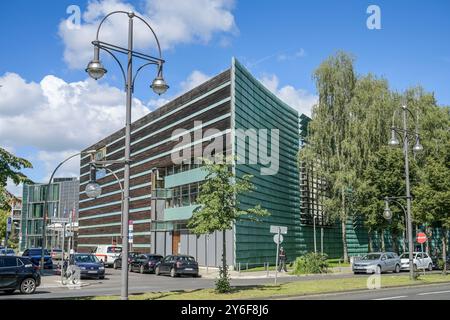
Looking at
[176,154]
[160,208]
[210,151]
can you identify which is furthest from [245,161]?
[160,208]

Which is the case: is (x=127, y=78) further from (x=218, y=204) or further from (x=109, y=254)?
(x=109, y=254)

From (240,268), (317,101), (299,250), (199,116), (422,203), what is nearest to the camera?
(422,203)

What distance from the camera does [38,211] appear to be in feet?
382

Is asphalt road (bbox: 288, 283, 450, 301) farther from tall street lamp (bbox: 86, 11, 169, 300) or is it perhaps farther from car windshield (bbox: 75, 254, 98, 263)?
car windshield (bbox: 75, 254, 98, 263)

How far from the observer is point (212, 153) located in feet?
143

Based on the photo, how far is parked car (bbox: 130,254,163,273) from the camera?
126 ft

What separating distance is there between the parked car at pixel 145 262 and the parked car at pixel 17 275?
52.3 feet

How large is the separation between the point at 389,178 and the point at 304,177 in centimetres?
1127

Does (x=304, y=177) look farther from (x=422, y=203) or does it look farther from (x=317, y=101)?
(x=422, y=203)

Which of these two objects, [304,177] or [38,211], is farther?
[38,211]

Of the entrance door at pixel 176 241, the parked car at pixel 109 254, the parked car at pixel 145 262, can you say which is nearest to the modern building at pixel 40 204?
the parked car at pixel 109 254

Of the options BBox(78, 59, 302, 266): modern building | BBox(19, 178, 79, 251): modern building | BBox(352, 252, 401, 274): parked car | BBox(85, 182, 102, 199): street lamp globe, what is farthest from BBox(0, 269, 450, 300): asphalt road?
BBox(19, 178, 79, 251): modern building

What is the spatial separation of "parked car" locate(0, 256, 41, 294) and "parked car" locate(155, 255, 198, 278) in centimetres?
1335

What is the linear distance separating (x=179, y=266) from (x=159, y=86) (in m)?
20.6
